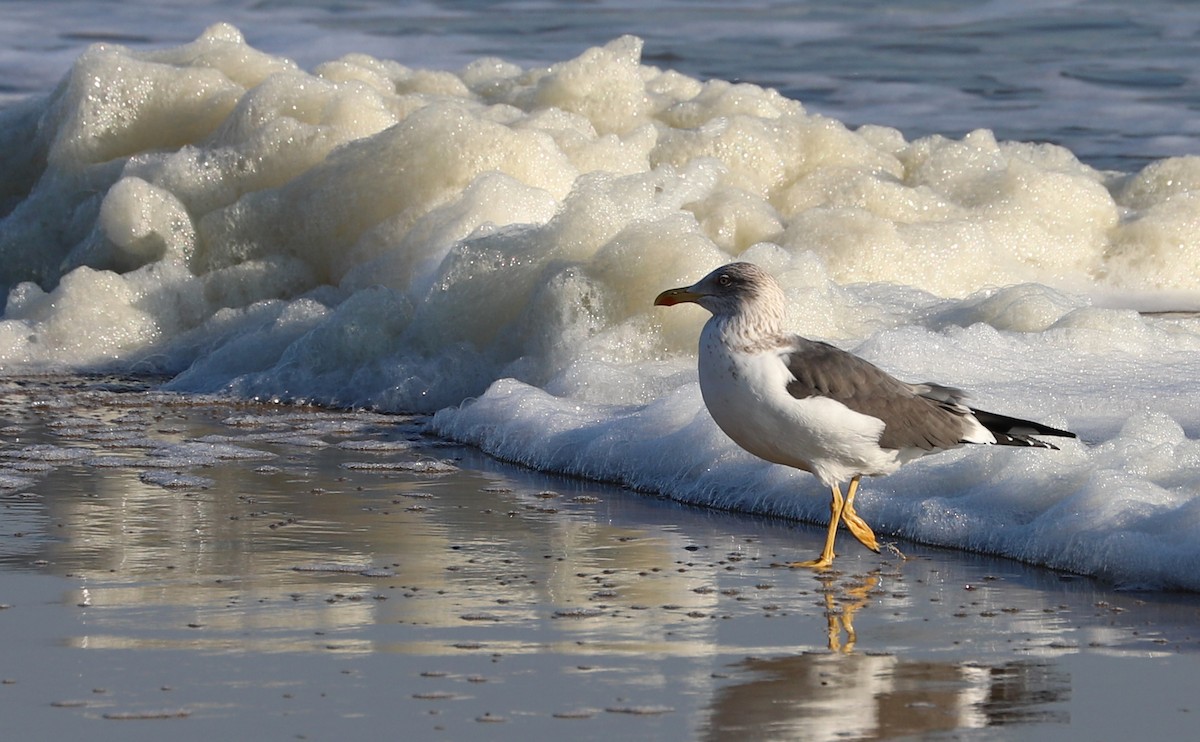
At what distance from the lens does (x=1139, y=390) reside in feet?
24.4

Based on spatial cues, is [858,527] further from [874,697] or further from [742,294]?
[874,697]

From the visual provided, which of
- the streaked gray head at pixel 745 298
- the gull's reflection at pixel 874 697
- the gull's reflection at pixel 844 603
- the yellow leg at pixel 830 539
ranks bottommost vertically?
the gull's reflection at pixel 874 697

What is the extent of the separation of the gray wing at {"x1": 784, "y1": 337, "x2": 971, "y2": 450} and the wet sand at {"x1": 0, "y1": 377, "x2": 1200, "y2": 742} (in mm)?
373

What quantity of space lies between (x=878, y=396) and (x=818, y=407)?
0.25 metres

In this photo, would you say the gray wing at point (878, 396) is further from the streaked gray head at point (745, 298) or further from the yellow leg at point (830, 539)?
the yellow leg at point (830, 539)

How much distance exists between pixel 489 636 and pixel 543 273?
470 centimetres

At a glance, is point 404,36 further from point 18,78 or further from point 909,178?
point 909,178

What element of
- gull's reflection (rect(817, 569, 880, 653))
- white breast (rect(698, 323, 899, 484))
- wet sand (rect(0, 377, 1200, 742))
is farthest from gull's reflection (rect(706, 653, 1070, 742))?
white breast (rect(698, 323, 899, 484))

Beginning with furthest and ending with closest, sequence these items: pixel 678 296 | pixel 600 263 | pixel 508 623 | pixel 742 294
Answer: pixel 600 263 → pixel 678 296 → pixel 742 294 → pixel 508 623

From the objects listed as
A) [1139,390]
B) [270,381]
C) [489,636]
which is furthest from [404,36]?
[489,636]

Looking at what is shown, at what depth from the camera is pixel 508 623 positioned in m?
4.66

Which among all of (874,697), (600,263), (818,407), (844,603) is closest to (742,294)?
(818,407)

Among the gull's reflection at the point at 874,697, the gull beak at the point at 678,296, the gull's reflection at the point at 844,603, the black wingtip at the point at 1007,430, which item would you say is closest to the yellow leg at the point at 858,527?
the gull's reflection at the point at 844,603

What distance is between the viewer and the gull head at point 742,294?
5699 mm
